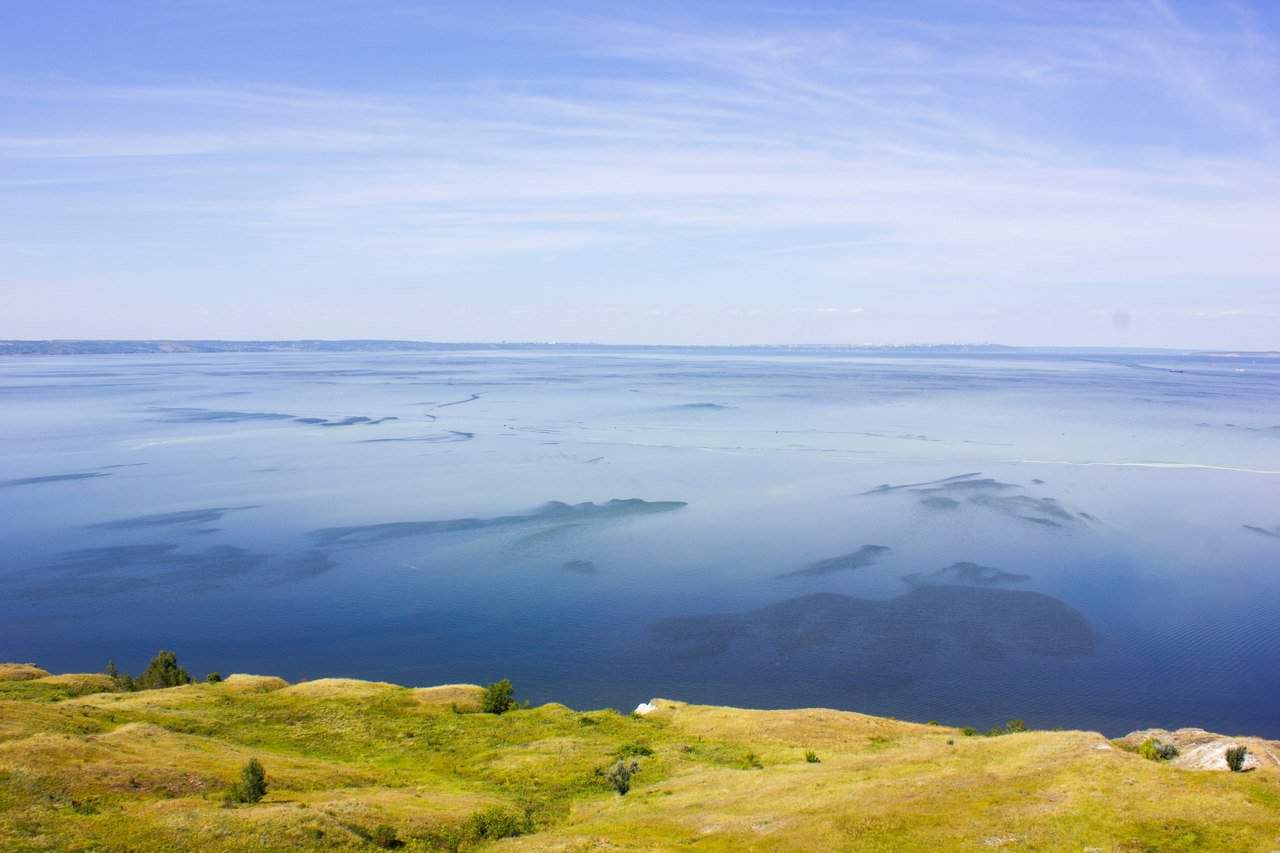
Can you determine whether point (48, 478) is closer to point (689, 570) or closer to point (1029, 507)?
point (689, 570)

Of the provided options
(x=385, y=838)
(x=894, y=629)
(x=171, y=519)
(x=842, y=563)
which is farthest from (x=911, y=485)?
(x=385, y=838)

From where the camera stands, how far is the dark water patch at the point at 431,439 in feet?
445

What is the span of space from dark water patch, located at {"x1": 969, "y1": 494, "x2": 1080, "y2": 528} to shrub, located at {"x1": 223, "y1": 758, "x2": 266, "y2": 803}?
75124 millimetres

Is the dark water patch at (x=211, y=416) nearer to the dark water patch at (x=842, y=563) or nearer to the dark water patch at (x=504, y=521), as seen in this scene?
the dark water patch at (x=504, y=521)

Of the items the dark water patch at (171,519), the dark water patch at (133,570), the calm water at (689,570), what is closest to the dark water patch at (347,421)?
the calm water at (689,570)

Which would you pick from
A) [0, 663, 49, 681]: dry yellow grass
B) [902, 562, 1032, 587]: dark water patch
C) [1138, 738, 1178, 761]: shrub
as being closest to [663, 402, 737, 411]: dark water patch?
[902, 562, 1032, 587]: dark water patch

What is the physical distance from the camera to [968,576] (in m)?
68.4

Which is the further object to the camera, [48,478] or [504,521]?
[48,478]

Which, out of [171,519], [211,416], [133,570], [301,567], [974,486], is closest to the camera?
[133,570]

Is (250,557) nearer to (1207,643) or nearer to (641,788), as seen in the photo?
(641,788)

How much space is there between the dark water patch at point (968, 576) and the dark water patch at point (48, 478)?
95.5 metres

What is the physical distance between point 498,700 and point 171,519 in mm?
57163

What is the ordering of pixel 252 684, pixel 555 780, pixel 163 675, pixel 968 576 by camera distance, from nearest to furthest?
pixel 555 780 → pixel 252 684 → pixel 163 675 → pixel 968 576

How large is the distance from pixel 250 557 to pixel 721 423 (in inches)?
3905
